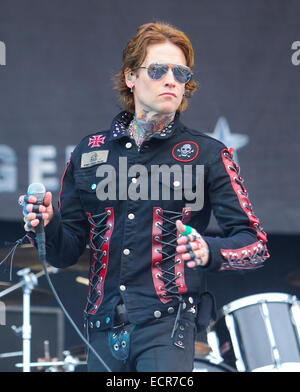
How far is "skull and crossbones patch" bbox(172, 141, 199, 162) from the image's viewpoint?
2949mm

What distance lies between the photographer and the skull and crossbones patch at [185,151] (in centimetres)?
295

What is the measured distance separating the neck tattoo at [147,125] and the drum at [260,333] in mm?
2983

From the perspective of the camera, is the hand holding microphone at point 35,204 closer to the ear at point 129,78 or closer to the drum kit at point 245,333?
the ear at point 129,78

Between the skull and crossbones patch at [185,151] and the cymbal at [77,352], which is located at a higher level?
the cymbal at [77,352]

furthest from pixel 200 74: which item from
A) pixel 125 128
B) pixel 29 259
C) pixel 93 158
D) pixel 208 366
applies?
pixel 93 158

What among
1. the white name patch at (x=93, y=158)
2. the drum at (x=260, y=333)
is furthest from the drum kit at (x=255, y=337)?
the white name patch at (x=93, y=158)

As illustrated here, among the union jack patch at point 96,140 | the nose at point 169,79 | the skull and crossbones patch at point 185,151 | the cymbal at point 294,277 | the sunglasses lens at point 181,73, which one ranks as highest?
the cymbal at point 294,277

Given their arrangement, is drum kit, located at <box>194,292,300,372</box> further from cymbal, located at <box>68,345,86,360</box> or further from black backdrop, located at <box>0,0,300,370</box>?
cymbal, located at <box>68,345,86,360</box>

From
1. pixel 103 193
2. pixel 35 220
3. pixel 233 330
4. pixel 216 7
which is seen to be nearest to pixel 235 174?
pixel 103 193

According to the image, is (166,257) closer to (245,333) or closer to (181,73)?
(181,73)

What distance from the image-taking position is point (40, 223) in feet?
8.82

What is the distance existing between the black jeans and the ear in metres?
1.03

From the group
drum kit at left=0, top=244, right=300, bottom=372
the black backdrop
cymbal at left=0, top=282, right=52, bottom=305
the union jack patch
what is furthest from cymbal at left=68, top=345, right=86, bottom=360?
the union jack patch

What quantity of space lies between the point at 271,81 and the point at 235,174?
10.8 feet
